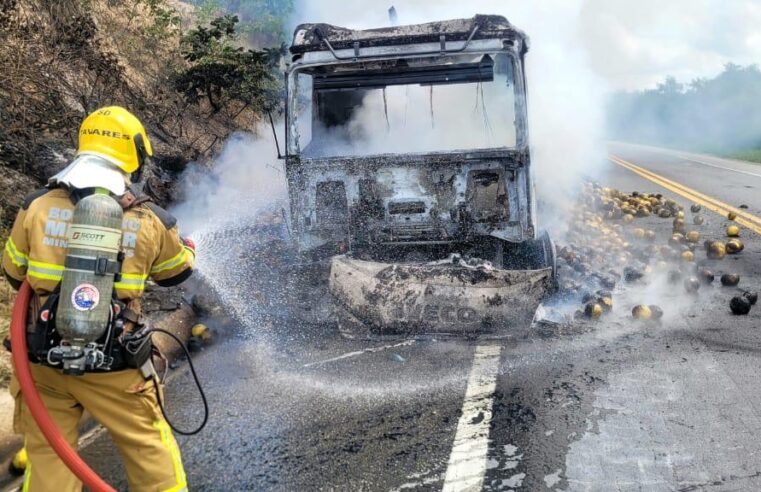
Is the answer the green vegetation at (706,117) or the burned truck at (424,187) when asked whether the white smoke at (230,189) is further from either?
the green vegetation at (706,117)

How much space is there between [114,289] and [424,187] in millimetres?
3544

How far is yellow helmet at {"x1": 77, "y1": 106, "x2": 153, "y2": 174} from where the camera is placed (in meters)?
2.57

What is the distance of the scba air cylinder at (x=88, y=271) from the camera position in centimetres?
231

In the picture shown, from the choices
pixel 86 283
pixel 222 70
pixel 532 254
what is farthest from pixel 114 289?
pixel 222 70

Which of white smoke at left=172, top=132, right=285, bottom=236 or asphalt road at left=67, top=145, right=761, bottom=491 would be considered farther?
white smoke at left=172, top=132, right=285, bottom=236

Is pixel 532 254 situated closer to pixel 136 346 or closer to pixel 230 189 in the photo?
pixel 136 346

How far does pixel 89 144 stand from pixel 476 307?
327cm

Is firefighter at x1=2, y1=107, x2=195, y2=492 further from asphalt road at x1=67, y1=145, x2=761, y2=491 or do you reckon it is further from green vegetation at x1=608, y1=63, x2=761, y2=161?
green vegetation at x1=608, y1=63, x2=761, y2=161

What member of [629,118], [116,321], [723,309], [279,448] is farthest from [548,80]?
[629,118]

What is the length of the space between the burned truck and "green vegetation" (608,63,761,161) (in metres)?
21.4

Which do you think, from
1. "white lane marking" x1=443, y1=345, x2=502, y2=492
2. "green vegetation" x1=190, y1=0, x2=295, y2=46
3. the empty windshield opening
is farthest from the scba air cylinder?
"green vegetation" x1=190, y1=0, x2=295, y2=46

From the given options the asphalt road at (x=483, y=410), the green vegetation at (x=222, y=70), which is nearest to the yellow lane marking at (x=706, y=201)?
the asphalt road at (x=483, y=410)

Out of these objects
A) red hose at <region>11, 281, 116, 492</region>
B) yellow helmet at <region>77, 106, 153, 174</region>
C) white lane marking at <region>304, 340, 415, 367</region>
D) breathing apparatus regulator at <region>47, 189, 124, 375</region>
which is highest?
yellow helmet at <region>77, 106, 153, 174</region>

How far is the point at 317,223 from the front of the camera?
5.93m
